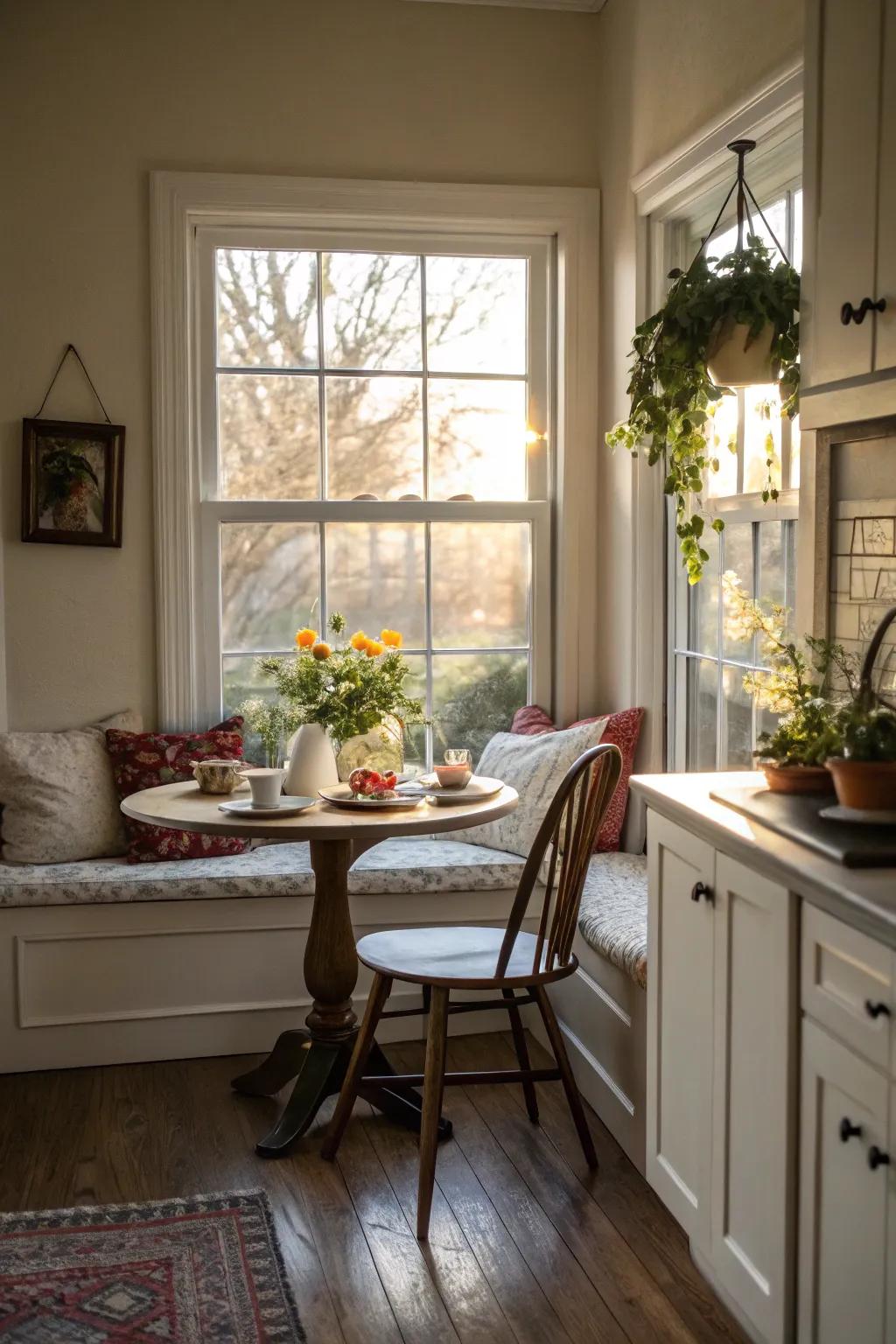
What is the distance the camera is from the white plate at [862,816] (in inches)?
72.4

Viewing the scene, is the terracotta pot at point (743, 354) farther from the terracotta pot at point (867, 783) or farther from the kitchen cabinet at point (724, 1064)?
the terracotta pot at point (867, 783)

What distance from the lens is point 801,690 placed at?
222 cm

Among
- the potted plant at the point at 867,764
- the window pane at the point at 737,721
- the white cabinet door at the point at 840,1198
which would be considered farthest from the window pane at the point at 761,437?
the white cabinet door at the point at 840,1198

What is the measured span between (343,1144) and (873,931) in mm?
1743

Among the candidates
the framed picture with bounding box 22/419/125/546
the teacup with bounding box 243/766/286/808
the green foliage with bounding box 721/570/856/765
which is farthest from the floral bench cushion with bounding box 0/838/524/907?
the green foliage with bounding box 721/570/856/765

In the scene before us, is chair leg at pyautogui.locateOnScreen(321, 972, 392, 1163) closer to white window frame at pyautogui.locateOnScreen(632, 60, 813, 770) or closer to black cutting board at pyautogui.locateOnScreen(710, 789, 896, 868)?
black cutting board at pyautogui.locateOnScreen(710, 789, 896, 868)

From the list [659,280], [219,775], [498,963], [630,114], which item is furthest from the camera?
[630,114]

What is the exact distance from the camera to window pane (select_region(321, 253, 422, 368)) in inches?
157

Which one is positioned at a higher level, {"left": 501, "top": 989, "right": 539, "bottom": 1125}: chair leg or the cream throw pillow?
the cream throw pillow

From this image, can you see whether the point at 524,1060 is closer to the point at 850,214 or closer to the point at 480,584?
the point at 480,584

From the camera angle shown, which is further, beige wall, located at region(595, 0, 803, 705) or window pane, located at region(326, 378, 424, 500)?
window pane, located at region(326, 378, 424, 500)

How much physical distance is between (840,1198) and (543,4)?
11.5ft

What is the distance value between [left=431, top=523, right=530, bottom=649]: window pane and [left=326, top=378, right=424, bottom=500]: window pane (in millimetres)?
206

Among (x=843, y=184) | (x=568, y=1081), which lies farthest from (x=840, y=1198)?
(x=843, y=184)
